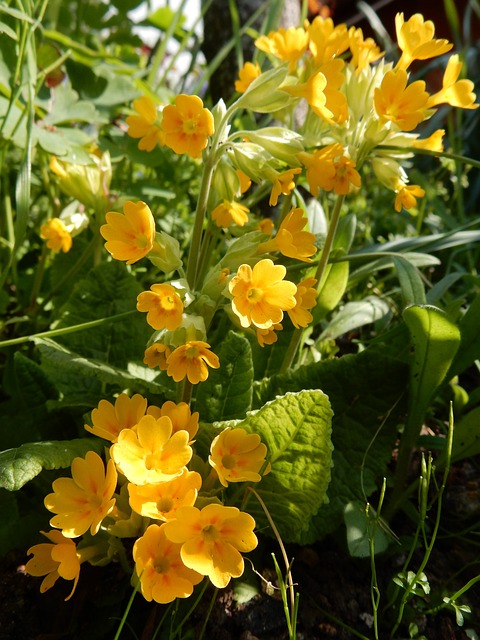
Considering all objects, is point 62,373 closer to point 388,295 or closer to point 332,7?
point 388,295

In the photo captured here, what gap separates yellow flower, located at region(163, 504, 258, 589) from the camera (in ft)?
3.29

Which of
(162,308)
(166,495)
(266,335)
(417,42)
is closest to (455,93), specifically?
(417,42)

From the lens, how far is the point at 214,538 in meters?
1.05

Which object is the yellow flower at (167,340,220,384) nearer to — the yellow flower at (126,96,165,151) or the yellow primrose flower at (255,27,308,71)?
the yellow flower at (126,96,165,151)

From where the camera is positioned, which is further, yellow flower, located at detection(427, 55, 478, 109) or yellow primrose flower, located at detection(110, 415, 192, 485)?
yellow flower, located at detection(427, 55, 478, 109)

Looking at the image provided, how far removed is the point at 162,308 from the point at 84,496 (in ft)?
1.16

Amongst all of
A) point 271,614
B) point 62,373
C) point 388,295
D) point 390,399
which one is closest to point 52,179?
point 62,373

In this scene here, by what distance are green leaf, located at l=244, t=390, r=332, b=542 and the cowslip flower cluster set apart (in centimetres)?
8

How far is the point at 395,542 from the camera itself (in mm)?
1353

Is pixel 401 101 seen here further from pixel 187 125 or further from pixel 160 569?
pixel 160 569

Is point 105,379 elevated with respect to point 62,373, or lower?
elevated

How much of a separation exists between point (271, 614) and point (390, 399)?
0.51 meters

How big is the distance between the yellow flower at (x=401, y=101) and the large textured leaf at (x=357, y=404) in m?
0.48

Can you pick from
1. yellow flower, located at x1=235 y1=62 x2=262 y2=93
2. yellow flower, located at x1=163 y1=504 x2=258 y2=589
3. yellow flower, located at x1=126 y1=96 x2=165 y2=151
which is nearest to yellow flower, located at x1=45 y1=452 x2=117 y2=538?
yellow flower, located at x1=163 y1=504 x2=258 y2=589
